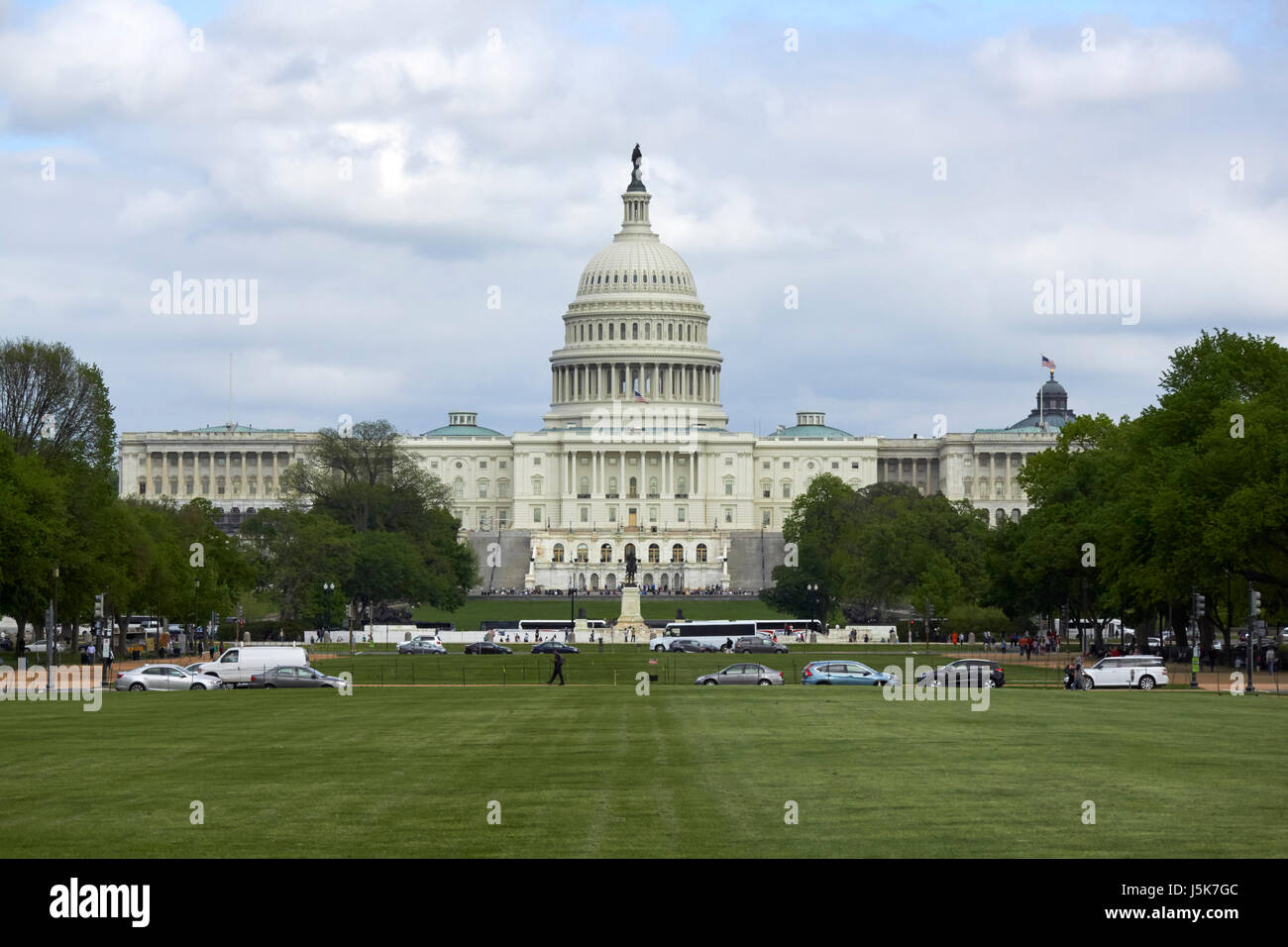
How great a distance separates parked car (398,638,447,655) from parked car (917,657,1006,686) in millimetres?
38701

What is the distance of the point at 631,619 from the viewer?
131875mm

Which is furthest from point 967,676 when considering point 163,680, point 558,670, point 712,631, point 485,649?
point 712,631

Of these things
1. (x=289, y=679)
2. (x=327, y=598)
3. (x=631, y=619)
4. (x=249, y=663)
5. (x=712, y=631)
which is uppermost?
(x=327, y=598)

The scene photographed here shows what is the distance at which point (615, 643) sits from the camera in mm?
116688

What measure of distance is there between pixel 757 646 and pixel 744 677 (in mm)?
39810

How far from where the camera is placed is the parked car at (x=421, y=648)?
95.4 meters

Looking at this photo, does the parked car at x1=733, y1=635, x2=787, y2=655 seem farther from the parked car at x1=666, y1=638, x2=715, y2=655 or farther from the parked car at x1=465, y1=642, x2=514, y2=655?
the parked car at x1=465, y1=642, x2=514, y2=655

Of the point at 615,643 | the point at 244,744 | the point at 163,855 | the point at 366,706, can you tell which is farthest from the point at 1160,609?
the point at 163,855

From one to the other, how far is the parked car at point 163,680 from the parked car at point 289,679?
124 cm

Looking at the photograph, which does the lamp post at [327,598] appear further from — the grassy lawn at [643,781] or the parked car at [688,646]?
the grassy lawn at [643,781]

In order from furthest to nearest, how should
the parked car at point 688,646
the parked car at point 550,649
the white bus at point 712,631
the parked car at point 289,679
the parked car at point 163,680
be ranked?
the white bus at point 712,631, the parked car at point 688,646, the parked car at point 550,649, the parked car at point 289,679, the parked car at point 163,680

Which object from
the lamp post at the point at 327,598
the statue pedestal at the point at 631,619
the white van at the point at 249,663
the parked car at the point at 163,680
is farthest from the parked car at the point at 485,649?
the parked car at the point at 163,680

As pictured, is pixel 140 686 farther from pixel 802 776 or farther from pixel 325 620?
pixel 325 620

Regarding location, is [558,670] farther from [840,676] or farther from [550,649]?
[550,649]
